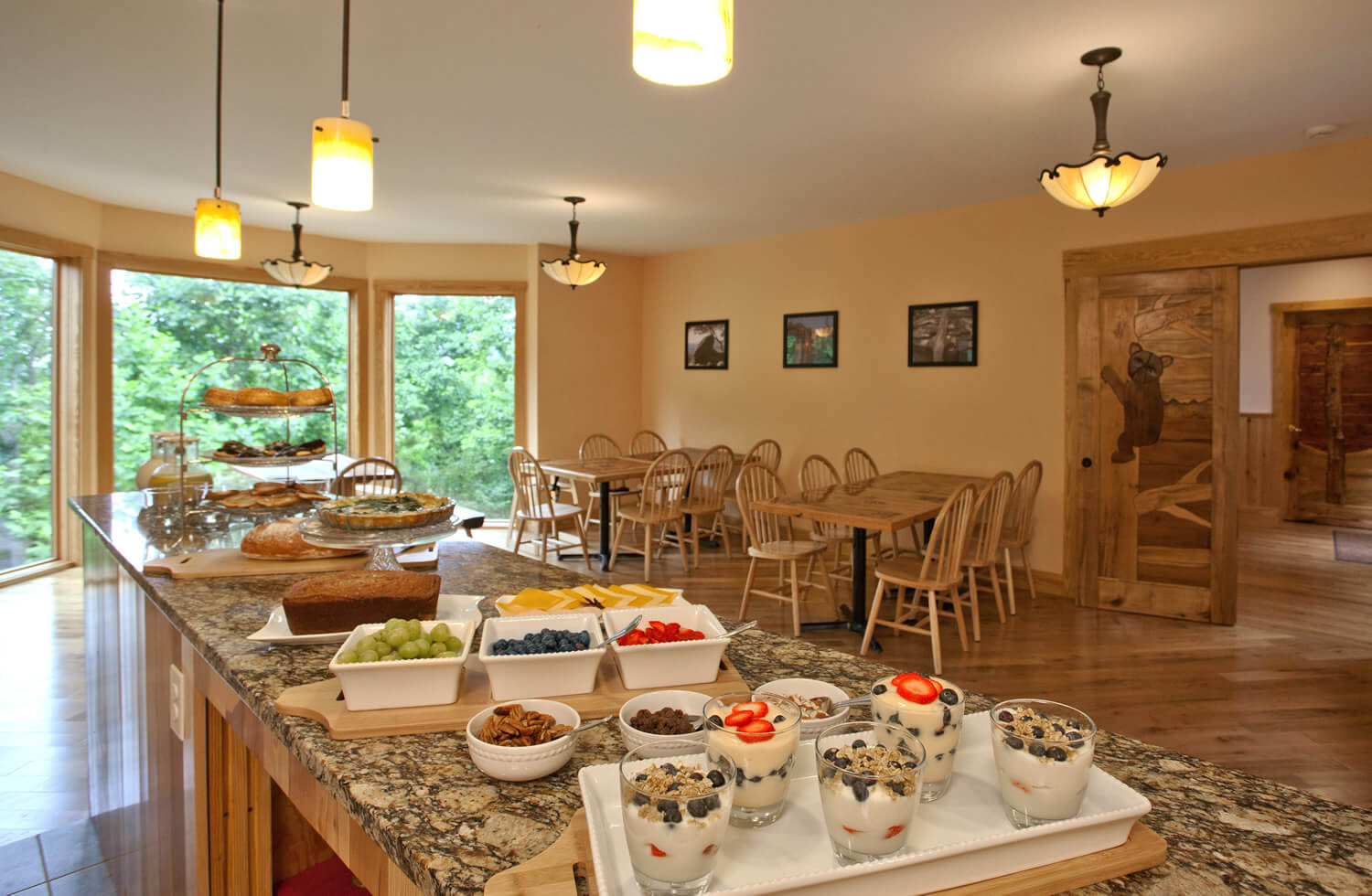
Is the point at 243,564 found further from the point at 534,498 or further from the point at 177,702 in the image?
the point at 534,498

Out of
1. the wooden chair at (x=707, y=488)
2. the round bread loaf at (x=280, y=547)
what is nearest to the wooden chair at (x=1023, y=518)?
the wooden chair at (x=707, y=488)

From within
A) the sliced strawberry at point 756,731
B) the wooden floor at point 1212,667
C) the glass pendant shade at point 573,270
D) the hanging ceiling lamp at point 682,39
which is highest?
the glass pendant shade at point 573,270

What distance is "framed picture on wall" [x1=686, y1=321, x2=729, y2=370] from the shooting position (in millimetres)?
6914

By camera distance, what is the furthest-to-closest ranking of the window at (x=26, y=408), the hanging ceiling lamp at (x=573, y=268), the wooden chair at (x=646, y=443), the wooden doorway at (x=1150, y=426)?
the wooden chair at (x=646, y=443), the hanging ceiling lamp at (x=573, y=268), the window at (x=26, y=408), the wooden doorway at (x=1150, y=426)

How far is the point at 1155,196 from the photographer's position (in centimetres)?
441

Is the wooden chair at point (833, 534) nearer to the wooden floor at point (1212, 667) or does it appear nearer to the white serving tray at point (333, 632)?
the wooden floor at point (1212, 667)

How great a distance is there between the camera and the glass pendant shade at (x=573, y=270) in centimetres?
535

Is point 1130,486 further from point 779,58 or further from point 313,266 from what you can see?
point 313,266

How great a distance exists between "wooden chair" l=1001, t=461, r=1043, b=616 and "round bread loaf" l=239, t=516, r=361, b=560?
359 cm

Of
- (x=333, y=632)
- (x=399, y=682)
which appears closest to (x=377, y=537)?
(x=333, y=632)

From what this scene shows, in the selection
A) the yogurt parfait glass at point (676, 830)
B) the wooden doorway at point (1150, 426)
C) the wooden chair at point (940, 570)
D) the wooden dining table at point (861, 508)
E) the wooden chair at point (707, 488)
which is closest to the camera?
the yogurt parfait glass at point (676, 830)

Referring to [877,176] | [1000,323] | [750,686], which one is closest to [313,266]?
[877,176]

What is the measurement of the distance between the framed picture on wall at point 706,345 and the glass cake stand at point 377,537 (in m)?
5.30

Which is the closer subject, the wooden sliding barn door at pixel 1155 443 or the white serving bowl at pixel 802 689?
the white serving bowl at pixel 802 689
